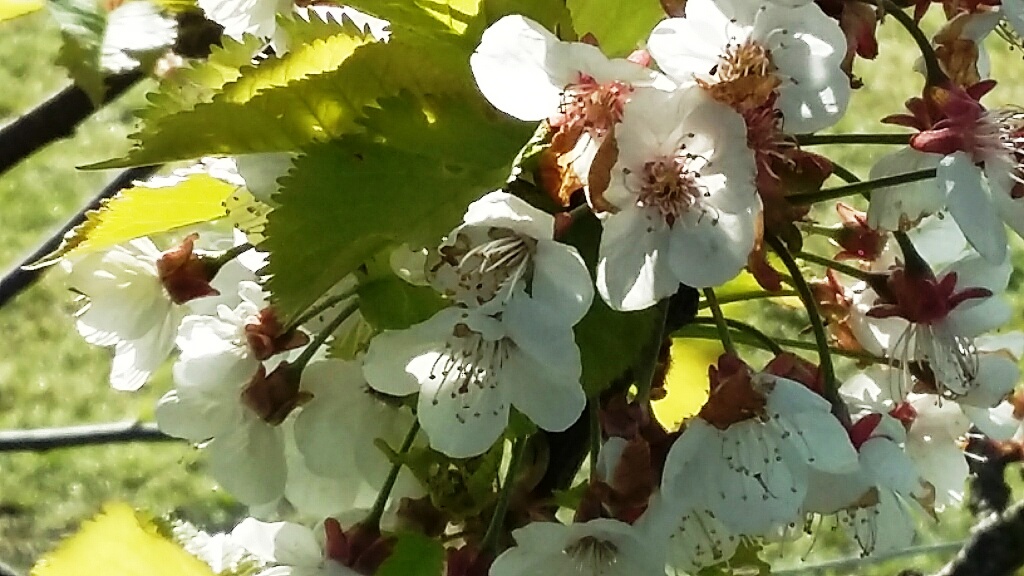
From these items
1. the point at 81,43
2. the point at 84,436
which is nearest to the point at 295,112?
the point at 81,43

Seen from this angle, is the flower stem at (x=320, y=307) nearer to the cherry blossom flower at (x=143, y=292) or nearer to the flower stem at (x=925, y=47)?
the cherry blossom flower at (x=143, y=292)

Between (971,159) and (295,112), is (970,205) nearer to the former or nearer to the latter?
(971,159)

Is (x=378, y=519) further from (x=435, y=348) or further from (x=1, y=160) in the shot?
(x=1, y=160)

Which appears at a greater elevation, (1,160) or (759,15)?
(759,15)

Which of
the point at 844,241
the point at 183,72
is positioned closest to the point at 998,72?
the point at 844,241

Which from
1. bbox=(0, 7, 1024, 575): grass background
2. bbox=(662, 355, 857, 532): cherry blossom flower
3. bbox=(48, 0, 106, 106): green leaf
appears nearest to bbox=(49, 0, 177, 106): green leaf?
bbox=(48, 0, 106, 106): green leaf

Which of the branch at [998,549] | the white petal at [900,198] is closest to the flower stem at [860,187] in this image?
the white petal at [900,198]
